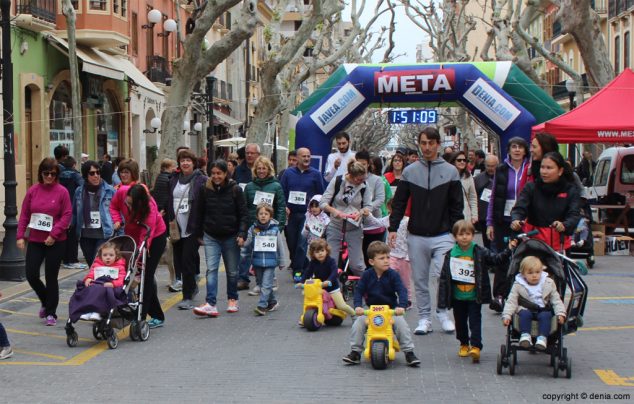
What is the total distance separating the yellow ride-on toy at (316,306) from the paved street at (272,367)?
112 millimetres

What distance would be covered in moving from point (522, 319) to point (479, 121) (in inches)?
481

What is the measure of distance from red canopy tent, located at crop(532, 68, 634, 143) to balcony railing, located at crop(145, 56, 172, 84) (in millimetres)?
23575

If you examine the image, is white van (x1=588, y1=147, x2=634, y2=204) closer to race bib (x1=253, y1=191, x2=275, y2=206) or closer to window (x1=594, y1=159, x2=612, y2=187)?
window (x1=594, y1=159, x2=612, y2=187)

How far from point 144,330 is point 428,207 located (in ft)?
9.63

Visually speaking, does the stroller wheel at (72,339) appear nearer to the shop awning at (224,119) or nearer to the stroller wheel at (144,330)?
the stroller wheel at (144,330)

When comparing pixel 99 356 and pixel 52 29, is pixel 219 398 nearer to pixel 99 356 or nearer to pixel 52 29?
pixel 99 356

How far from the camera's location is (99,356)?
8906mm

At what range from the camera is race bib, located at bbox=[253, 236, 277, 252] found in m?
11.3

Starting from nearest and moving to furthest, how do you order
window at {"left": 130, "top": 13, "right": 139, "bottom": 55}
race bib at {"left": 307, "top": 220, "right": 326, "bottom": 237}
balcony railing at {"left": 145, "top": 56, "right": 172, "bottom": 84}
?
race bib at {"left": 307, "top": 220, "right": 326, "bottom": 237}, window at {"left": 130, "top": 13, "right": 139, "bottom": 55}, balcony railing at {"left": 145, "top": 56, "right": 172, "bottom": 84}

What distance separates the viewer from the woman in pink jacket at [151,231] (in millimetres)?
10047

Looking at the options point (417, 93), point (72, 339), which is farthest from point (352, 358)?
point (417, 93)

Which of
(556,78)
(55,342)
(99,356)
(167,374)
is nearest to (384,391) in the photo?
(167,374)

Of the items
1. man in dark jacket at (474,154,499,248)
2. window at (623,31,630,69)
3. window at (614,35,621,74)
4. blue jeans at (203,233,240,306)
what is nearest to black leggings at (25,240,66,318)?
blue jeans at (203,233,240,306)

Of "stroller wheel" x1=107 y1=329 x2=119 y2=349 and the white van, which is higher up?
the white van
